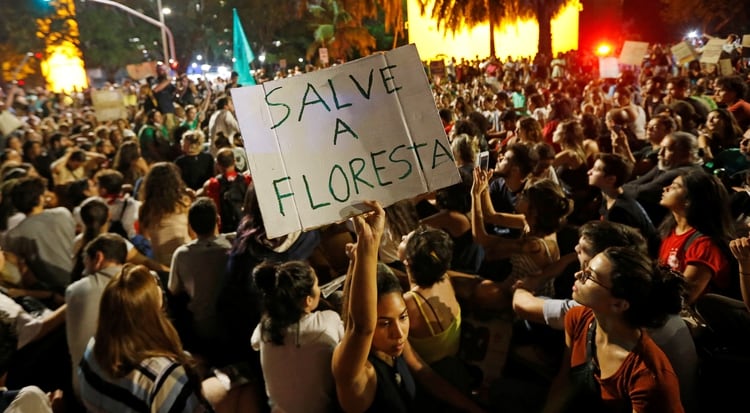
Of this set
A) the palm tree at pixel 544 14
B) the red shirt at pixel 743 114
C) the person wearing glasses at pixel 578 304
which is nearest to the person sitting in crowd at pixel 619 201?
the person wearing glasses at pixel 578 304

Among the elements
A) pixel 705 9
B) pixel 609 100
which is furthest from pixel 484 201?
pixel 705 9

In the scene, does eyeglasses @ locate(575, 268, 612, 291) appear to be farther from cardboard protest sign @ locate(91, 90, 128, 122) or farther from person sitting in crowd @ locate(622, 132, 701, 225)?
cardboard protest sign @ locate(91, 90, 128, 122)

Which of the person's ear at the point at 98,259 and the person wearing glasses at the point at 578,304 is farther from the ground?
the person's ear at the point at 98,259

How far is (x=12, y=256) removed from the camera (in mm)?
4613

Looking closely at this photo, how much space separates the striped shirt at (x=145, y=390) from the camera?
8.03 ft

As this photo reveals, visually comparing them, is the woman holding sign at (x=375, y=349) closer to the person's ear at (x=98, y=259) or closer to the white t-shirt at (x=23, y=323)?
the person's ear at (x=98, y=259)

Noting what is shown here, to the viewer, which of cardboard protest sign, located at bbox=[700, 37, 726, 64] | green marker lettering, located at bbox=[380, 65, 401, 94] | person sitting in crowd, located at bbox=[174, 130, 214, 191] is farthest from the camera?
cardboard protest sign, located at bbox=[700, 37, 726, 64]

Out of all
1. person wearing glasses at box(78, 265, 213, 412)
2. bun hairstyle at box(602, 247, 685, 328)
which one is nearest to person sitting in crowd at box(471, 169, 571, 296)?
bun hairstyle at box(602, 247, 685, 328)

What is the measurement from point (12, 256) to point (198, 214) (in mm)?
1739

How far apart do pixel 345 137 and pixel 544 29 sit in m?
23.4

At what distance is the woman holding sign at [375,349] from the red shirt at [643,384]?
70 centimetres

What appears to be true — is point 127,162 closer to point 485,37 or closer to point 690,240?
point 690,240

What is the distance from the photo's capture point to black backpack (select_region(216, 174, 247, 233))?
5.94 meters

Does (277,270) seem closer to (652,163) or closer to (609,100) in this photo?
(652,163)
